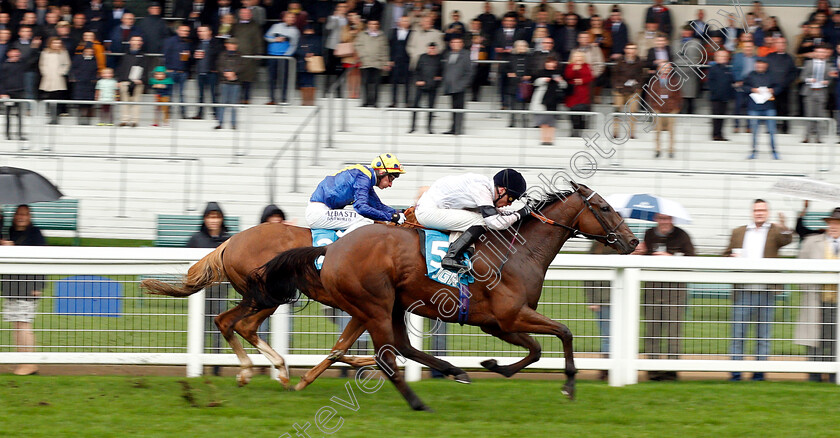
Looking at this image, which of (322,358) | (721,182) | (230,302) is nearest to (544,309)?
(322,358)

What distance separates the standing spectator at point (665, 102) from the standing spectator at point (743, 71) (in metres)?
0.67

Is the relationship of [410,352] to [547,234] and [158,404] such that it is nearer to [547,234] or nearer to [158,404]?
[547,234]

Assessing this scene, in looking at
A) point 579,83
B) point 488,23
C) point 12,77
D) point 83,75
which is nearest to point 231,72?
point 83,75

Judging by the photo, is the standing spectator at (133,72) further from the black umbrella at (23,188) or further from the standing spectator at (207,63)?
the black umbrella at (23,188)

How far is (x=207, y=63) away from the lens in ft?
39.8

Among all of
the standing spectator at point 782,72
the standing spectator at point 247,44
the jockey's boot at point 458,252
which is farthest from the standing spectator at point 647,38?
the jockey's boot at point 458,252

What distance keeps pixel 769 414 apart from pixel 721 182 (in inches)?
227

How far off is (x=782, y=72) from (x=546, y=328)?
716 centimetres

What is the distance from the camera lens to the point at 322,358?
6.72 metres

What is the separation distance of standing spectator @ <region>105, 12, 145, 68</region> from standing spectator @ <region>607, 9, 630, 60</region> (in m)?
6.09

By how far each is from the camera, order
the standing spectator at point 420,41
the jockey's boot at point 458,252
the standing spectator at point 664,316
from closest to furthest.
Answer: the jockey's boot at point 458,252, the standing spectator at point 664,316, the standing spectator at point 420,41

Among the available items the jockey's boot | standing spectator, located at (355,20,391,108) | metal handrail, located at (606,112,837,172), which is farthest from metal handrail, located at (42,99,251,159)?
the jockey's boot

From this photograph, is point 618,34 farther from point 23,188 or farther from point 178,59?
point 23,188

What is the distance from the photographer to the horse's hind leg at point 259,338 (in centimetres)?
645
